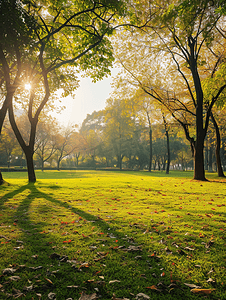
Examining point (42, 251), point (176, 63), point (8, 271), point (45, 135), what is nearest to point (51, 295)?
point (8, 271)

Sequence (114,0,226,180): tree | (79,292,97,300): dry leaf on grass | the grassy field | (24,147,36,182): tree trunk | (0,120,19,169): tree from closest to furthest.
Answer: (79,292,97,300): dry leaf on grass
the grassy field
(24,147,36,182): tree trunk
(114,0,226,180): tree
(0,120,19,169): tree

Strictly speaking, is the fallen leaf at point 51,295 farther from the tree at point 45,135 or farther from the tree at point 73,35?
the tree at point 45,135

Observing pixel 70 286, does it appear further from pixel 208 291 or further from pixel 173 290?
pixel 208 291

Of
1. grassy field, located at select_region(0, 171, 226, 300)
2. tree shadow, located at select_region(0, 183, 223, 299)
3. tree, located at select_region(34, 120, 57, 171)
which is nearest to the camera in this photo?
grassy field, located at select_region(0, 171, 226, 300)

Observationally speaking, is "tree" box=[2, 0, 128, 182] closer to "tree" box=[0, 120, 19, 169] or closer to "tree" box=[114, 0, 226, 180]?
"tree" box=[114, 0, 226, 180]

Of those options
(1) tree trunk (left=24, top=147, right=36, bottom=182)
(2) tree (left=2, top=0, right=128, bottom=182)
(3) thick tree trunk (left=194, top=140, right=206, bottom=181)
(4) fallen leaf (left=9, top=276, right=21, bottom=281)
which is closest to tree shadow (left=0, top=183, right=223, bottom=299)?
(4) fallen leaf (left=9, top=276, right=21, bottom=281)

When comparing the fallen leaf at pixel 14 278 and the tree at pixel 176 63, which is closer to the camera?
the fallen leaf at pixel 14 278

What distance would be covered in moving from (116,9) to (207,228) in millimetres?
11168

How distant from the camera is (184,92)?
19.3 m

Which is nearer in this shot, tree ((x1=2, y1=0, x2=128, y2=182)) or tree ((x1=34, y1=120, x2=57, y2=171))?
tree ((x1=2, y1=0, x2=128, y2=182))

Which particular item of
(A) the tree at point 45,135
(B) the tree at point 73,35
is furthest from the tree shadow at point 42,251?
(A) the tree at point 45,135

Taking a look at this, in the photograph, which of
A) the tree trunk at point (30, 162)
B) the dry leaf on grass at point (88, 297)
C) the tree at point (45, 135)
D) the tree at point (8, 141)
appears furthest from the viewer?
the tree at point (45, 135)

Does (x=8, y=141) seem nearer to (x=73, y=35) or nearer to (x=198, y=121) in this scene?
(x=73, y=35)

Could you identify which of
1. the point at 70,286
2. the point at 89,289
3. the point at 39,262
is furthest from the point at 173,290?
the point at 39,262
